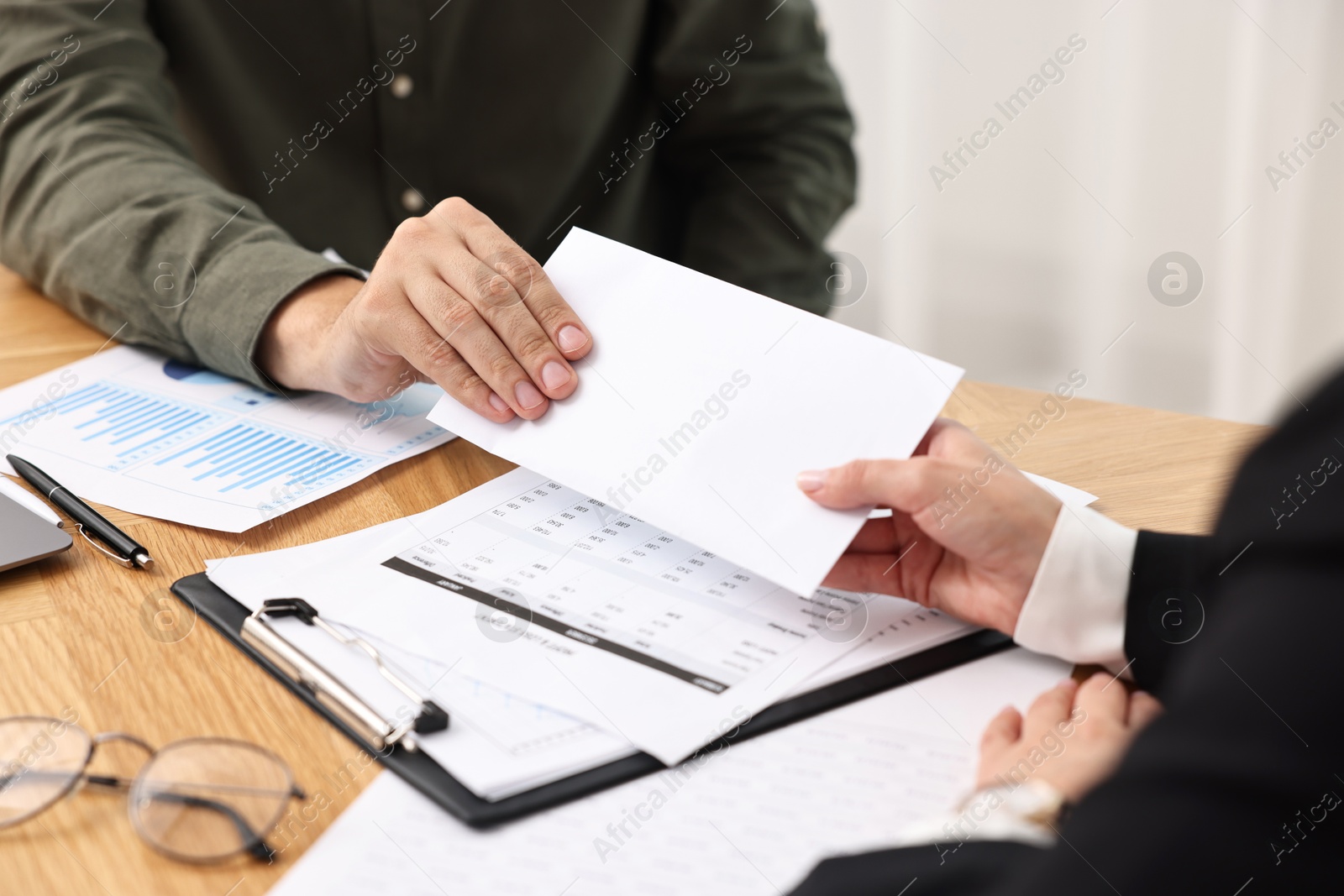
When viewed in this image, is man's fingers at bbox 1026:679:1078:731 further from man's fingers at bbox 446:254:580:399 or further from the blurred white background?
the blurred white background

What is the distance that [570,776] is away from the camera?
543mm

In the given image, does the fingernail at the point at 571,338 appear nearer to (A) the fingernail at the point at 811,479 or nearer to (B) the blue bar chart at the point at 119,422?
(A) the fingernail at the point at 811,479

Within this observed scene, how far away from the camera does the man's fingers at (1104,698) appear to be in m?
0.56

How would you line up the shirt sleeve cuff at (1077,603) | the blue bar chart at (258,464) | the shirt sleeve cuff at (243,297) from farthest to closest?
the shirt sleeve cuff at (243,297) < the blue bar chart at (258,464) < the shirt sleeve cuff at (1077,603)

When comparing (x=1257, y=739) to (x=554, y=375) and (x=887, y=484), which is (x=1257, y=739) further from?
(x=554, y=375)

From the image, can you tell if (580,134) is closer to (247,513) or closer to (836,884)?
(247,513)

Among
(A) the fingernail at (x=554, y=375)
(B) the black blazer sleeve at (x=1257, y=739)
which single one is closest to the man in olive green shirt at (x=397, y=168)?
(A) the fingernail at (x=554, y=375)

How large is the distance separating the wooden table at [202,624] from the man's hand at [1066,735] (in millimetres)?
138

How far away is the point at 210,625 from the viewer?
671 millimetres

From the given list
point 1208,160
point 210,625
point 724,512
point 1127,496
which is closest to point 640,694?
point 724,512

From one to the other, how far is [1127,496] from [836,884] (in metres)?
0.52

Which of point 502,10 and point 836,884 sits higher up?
point 502,10

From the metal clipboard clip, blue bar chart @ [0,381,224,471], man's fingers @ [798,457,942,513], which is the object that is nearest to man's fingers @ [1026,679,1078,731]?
man's fingers @ [798,457,942,513]

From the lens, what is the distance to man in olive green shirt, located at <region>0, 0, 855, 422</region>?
875mm
